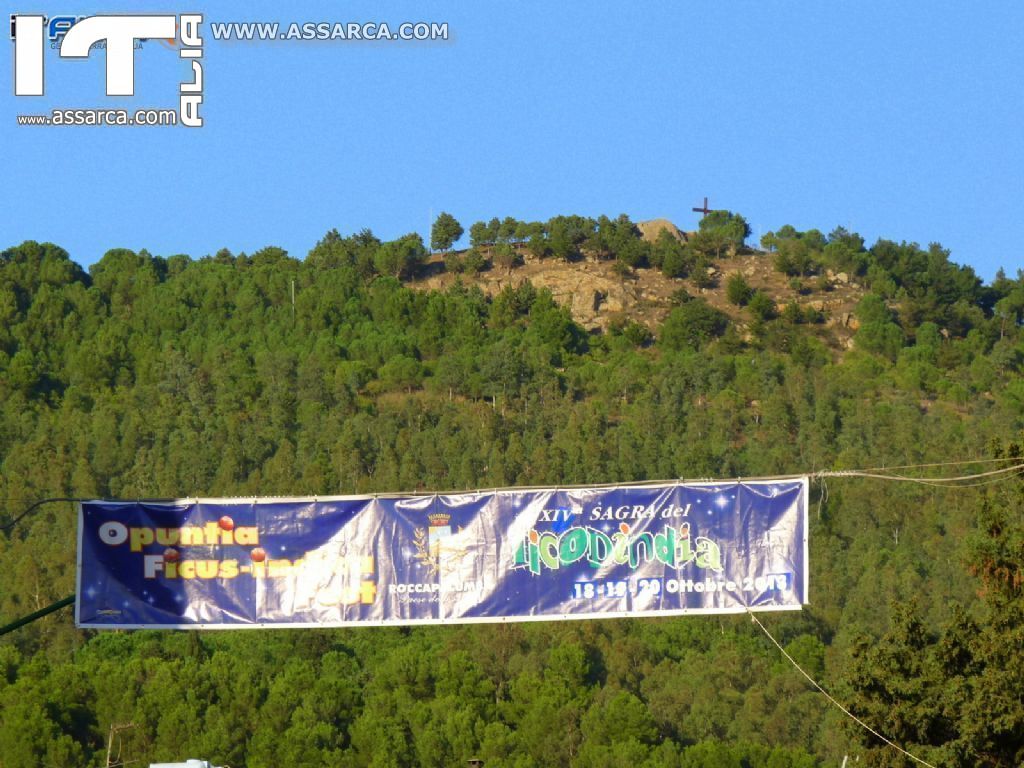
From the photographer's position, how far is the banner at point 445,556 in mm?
22109

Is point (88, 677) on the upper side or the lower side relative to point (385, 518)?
lower

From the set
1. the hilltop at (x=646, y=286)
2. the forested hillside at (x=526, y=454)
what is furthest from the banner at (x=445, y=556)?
the hilltop at (x=646, y=286)

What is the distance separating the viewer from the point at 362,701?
80938 mm

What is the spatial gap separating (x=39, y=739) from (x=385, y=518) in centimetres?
5108

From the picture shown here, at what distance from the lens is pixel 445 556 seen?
74.3ft

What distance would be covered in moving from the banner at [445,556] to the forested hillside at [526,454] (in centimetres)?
499

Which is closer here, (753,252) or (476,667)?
(476,667)

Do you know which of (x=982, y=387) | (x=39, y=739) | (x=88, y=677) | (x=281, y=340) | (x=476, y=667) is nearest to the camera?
(x=39, y=739)

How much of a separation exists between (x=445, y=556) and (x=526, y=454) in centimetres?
9422

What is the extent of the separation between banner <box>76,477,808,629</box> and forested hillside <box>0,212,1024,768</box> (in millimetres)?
4993

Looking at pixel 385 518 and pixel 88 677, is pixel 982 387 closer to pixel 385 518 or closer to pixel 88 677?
pixel 88 677

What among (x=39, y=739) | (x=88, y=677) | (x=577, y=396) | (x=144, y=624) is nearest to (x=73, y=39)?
(x=144, y=624)

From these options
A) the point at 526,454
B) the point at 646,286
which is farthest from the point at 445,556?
the point at 646,286

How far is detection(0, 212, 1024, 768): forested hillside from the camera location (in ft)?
238
